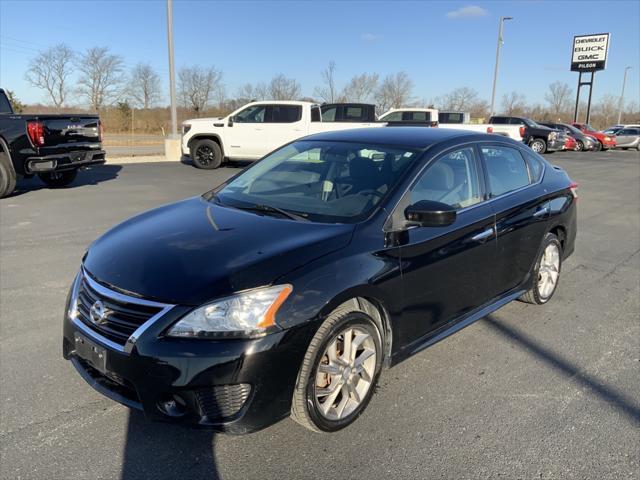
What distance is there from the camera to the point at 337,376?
2.78 metres

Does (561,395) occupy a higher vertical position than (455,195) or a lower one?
lower

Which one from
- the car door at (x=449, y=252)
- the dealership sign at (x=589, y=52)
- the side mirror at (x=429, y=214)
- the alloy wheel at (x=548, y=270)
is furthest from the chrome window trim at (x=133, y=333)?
the dealership sign at (x=589, y=52)

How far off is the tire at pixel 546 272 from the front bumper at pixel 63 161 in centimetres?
868

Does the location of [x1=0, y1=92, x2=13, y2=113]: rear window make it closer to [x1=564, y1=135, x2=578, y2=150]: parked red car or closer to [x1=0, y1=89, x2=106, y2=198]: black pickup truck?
[x1=0, y1=89, x2=106, y2=198]: black pickup truck

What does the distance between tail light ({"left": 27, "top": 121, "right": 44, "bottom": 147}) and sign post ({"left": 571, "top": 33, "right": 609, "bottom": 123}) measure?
5052 centimetres

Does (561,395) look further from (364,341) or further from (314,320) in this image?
(314,320)

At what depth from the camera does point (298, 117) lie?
1523 centimetres

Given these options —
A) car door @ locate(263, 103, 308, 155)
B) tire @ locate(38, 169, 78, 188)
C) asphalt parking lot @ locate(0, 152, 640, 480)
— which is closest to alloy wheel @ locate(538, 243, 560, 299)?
asphalt parking lot @ locate(0, 152, 640, 480)

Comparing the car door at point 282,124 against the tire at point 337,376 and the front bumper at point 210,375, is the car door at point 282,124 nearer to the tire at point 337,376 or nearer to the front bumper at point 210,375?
the tire at point 337,376

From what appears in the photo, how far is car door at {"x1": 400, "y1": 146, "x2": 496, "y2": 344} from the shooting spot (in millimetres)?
3170

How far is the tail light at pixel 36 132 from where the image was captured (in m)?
9.27

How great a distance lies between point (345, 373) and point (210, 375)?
0.80 meters

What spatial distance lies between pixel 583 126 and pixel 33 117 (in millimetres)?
35673

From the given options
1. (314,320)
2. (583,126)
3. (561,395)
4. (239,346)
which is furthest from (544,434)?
(583,126)
